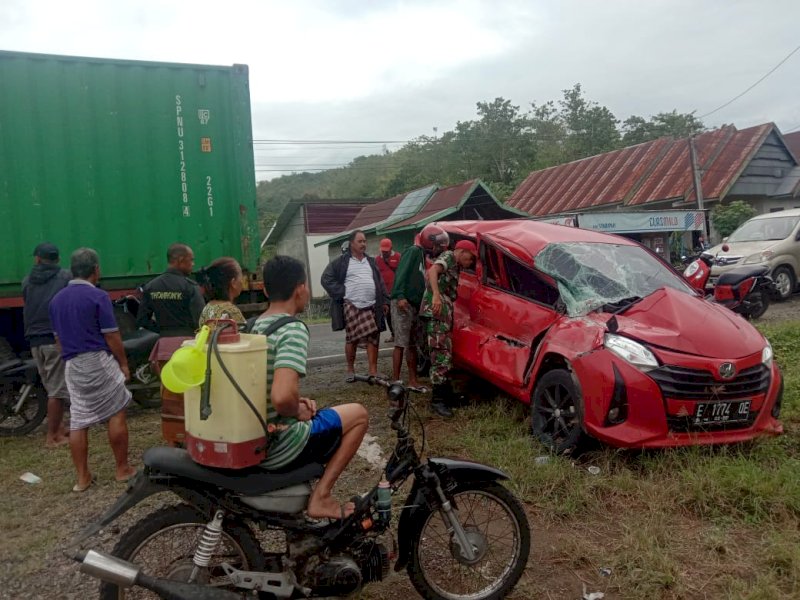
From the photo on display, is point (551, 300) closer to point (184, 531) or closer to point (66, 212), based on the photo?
point (184, 531)

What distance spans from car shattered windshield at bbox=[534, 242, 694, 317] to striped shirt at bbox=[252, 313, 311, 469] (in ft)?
8.66

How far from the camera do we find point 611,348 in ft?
13.3

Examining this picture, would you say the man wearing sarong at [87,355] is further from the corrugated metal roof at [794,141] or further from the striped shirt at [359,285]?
the corrugated metal roof at [794,141]

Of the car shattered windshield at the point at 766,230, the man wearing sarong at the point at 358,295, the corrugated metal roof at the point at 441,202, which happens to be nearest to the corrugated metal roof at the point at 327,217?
the corrugated metal roof at the point at 441,202

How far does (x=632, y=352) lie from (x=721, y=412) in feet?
2.24

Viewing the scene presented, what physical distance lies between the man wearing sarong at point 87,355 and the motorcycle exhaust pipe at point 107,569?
209 cm

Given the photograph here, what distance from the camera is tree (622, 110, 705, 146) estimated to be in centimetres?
3222

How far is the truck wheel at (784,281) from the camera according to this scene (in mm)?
11477

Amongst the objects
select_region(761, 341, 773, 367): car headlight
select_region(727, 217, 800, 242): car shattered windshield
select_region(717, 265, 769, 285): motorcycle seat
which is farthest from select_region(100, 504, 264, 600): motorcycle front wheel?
select_region(727, 217, 800, 242): car shattered windshield

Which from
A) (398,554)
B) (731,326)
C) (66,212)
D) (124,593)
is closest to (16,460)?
(66,212)

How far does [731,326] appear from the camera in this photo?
4.27 meters

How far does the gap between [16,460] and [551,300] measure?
4390mm

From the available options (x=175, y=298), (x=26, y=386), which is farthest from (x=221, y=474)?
(x=26, y=386)

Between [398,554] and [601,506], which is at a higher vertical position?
[398,554]
